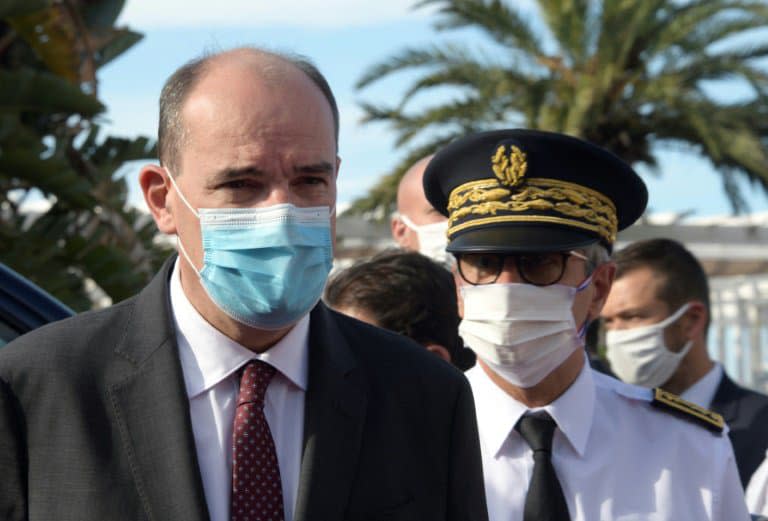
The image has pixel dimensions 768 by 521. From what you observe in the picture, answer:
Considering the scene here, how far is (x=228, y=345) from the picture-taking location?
2.35 m

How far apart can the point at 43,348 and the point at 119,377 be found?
0.14m

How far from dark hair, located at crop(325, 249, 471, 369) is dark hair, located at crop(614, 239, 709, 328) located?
172cm

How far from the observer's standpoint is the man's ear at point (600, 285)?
333 centimetres

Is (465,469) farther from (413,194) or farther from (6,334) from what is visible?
(413,194)

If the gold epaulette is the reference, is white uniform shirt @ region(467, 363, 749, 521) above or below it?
below

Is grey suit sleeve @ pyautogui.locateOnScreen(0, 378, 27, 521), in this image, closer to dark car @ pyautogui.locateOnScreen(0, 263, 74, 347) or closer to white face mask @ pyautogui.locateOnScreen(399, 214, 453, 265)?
dark car @ pyautogui.locateOnScreen(0, 263, 74, 347)

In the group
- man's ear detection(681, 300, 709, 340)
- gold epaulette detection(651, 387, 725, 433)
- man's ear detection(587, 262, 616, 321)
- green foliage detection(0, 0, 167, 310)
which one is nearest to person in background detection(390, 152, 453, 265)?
man's ear detection(681, 300, 709, 340)

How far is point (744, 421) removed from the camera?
15.7 feet

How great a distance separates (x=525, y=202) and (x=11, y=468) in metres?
1.61

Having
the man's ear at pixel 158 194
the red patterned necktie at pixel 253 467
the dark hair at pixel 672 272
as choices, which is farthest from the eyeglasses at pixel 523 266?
the dark hair at pixel 672 272

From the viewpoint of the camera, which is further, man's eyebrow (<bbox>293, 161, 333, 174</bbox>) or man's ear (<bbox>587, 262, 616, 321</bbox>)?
man's ear (<bbox>587, 262, 616, 321</bbox>)

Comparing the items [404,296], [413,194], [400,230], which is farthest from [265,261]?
[400,230]

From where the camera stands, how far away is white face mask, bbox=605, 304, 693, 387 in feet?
18.0

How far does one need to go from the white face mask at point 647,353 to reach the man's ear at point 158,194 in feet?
11.2
